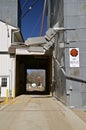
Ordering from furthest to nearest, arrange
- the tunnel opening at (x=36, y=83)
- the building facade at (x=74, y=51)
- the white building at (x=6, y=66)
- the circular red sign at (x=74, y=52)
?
the tunnel opening at (x=36, y=83), the white building at (x=6, y=66), the circular red sign at (x=74, y=52), the building facade at (x=74, y=51)

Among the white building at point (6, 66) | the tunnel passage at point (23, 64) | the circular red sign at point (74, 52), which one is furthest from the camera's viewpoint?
the tunnel passage at point (23, 64)

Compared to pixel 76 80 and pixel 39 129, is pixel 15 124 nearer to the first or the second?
pixel 39 129

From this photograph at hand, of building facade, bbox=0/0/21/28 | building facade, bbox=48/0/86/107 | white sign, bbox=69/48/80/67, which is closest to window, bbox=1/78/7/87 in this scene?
building facade, bbox=0/0/21/28

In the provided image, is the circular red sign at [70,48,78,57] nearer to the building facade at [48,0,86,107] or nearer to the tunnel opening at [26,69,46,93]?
the building facade at [48,0,86,107]

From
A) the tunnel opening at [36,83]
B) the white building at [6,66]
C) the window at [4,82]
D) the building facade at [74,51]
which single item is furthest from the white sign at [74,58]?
the tunnel opening at [36,83]

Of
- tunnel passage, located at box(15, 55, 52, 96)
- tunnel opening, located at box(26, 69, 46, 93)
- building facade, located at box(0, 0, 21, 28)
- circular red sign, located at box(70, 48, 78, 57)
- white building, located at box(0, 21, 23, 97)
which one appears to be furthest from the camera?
tunnel opening, located at box(26, 69, 46, 93)

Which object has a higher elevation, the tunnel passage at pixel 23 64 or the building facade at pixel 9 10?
the building facade at pixel 9 10

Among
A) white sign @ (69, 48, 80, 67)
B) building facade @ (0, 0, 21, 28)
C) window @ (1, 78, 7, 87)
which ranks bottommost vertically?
window @ (1, 78, 7, 87)

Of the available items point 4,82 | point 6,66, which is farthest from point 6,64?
point 4,82

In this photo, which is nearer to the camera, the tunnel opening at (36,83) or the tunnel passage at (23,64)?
the tunnel passage at (23,64)

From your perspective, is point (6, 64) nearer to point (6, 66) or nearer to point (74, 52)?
point (6, 66)

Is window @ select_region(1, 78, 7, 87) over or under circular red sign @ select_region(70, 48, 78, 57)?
under

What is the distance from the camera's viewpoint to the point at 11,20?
3747 cm

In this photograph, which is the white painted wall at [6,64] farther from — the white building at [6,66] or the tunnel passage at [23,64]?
the tunnel passage at [23,64]
